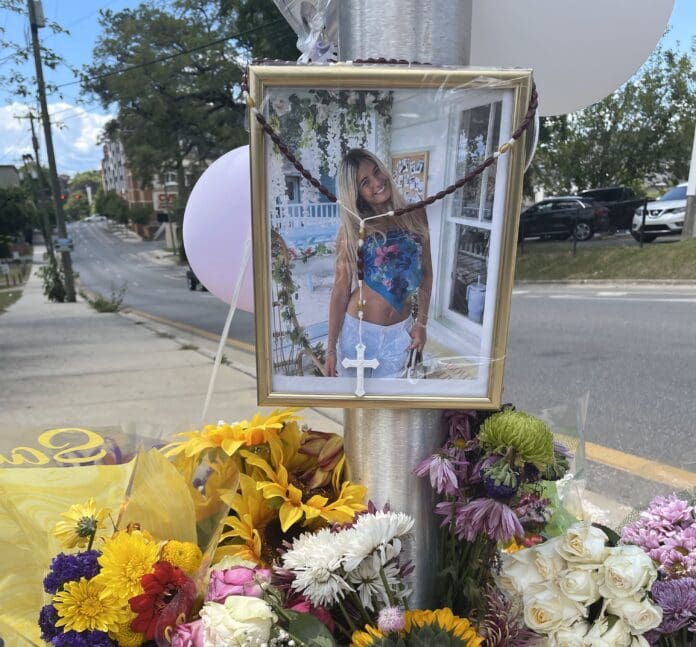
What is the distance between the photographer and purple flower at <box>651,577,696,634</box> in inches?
39.0

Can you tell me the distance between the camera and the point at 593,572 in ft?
3.08

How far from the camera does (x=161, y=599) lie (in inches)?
37.1

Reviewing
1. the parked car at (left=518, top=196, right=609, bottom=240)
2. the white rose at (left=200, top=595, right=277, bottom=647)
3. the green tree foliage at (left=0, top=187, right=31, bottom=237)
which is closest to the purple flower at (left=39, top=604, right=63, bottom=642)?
the white rose at (left=200, top=595, right=277, bottom=647)

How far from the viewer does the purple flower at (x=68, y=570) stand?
3.03 ft

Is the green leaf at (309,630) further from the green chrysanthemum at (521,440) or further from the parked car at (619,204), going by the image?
the parked car at (619,204)

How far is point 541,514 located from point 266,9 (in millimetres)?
13272

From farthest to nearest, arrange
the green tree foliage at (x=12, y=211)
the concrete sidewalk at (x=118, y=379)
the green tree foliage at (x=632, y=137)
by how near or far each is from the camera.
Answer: the green tree foliage at (x=12, y=211) < the green tree foliage at (x=632, y=137) < the concrete sidewalk at (x=118, y=379)

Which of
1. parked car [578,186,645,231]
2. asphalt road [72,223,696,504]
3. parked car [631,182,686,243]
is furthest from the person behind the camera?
parked car [578,186,645,231]

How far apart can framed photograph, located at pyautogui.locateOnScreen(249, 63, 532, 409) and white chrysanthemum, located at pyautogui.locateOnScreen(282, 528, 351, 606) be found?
24cm

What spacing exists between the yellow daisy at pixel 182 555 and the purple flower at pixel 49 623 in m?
0.17

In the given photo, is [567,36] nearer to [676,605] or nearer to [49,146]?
[676,605]

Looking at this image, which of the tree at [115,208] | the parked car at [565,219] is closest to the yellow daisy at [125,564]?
the parked car at [565,219]

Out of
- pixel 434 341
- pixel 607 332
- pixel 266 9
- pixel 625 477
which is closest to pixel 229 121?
pixel 266 9

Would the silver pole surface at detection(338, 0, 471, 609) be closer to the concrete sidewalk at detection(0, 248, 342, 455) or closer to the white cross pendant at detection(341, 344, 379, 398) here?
the white cross pendant at detection(341, 344, 379, 398)
